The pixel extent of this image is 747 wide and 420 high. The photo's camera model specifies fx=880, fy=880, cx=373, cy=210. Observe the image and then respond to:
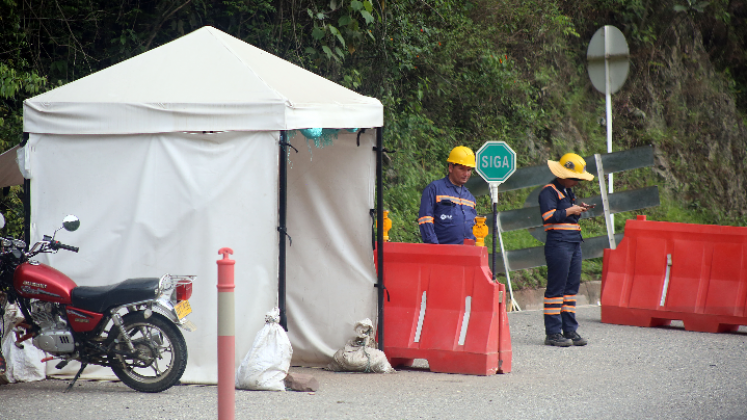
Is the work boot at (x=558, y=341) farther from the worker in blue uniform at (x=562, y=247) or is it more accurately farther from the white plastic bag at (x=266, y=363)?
the white plastic bag at (x=266, y=363)

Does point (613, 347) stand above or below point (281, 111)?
below

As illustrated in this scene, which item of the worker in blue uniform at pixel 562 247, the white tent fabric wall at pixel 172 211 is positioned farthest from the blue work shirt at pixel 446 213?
the white tent fabric wall at pixel 172 211

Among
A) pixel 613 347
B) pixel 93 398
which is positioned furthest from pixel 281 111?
pixel 613 347

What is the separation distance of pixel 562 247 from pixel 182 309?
14.3 ft

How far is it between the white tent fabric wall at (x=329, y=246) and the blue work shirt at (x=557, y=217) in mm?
2140

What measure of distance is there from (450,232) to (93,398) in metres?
3.78

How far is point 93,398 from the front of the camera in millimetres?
6355

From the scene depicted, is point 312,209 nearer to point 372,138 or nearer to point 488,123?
point 372,138

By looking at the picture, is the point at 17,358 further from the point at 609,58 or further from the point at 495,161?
the point at 609,58

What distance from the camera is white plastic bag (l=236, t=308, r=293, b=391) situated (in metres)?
6.58

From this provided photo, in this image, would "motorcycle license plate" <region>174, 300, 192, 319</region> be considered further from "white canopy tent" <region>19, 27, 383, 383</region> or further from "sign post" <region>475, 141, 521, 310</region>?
"sign post" <region>475, 141, 521, 310</region>

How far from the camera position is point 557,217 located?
29.9 ft

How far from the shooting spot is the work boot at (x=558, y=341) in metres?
9.28

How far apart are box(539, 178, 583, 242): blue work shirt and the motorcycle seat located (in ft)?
14.2
